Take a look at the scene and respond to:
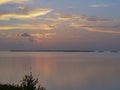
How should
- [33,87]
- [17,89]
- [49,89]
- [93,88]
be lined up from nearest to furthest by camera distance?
[33,87]
[17,89]
[49,89]
[93,88]

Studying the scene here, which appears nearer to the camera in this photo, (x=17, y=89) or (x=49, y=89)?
(x=17, y=89)

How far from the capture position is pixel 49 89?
29.2 meters

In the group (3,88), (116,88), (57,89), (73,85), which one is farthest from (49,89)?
(3,88)

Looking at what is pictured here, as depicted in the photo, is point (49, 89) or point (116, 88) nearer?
point (49, 89)

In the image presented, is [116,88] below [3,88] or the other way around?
below

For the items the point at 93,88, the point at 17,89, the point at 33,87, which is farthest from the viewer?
the point at 93,88

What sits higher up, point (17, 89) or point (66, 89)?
point (17, 89)

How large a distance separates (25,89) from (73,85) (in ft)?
64.4

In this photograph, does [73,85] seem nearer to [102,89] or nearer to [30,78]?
[102,89]

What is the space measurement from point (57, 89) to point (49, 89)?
852 mm

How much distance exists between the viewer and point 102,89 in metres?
31.0

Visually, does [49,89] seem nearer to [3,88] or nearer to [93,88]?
[93,88]

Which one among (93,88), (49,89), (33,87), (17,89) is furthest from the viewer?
(93,88)

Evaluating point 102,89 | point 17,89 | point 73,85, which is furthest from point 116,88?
point 17,89
